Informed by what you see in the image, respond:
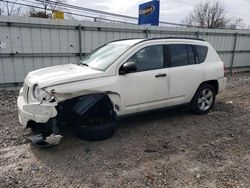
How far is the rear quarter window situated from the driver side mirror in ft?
6.74

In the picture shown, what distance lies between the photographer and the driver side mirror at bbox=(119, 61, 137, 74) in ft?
15.1

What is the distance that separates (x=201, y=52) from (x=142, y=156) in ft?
10.6

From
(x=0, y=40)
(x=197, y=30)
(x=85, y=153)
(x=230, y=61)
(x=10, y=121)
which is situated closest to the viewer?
(x=85, y=153)

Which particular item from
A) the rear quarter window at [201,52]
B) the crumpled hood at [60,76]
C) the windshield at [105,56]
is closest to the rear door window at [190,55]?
the rear quarter window at [201,52]

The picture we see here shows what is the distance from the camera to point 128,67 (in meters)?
4.60

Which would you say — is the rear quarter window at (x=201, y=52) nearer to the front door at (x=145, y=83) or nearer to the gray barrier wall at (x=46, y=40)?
the front door at (x=145, y=83)

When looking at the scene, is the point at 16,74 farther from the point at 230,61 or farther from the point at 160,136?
the point at 230,61

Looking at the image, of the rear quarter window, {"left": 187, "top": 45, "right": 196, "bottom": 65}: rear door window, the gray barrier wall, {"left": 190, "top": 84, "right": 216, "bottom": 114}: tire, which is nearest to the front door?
{"left": 187, "top": 45, "right": 196, "bottom": 65}: rear door window

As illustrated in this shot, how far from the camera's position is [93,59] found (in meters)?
5.25

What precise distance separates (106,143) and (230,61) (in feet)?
38.6

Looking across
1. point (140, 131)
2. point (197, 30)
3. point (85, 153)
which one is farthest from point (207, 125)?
point (197, 30)

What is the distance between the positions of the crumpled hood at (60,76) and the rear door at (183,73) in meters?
1.70

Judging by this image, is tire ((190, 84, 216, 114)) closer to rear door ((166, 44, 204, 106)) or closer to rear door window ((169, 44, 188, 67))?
rear door ((166, 44, 204, 106))

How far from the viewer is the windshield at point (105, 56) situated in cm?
478
